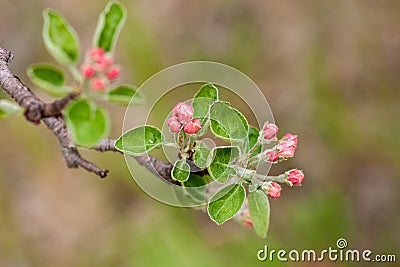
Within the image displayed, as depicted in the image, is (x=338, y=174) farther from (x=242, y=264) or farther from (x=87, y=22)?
(x=87, y=22)

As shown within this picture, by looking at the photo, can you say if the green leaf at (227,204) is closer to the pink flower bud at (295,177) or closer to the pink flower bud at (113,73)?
the pink flower bud at (295,177)

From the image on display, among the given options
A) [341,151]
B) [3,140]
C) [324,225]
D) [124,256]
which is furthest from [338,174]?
[3,140]

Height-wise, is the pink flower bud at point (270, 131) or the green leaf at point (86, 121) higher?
the pink flower bud at point (270, 131)

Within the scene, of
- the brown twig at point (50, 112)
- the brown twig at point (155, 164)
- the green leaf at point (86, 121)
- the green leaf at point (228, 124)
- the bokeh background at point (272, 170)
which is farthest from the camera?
the bokeh background at point (272, 170)

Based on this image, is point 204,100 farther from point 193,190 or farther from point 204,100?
point 193,190

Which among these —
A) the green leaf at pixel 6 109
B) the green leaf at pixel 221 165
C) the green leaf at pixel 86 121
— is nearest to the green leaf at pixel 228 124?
the green leaf at pixel 221 165

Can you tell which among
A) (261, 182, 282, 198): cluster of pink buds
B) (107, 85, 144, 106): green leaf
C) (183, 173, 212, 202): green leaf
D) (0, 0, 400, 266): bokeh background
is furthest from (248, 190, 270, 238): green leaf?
(0, 0, 400, 266): bokeh background
